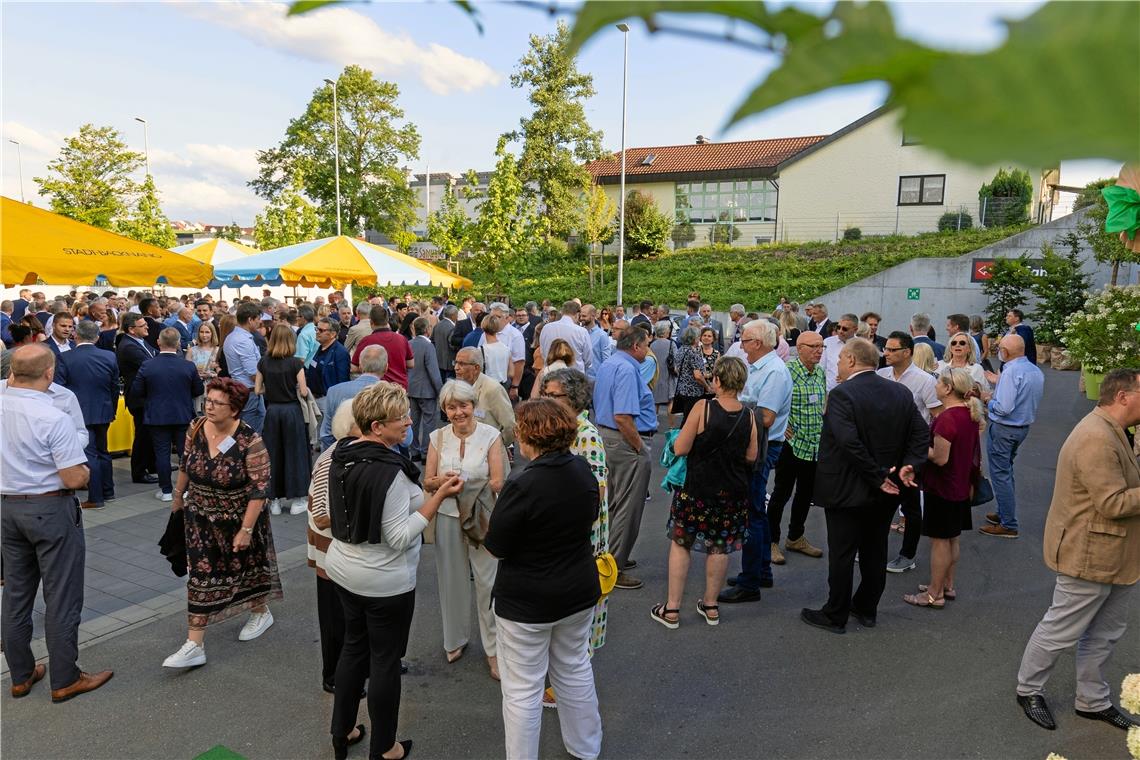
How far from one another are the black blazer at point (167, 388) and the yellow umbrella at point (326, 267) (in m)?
5.40

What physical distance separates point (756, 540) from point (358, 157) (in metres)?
40.7

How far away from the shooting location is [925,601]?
5.20 m

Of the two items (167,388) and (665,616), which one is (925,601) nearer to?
(665,616)

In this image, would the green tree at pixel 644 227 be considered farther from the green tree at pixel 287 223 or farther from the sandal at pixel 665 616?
the sandal at pixel 665 616

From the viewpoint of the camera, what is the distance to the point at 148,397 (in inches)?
287

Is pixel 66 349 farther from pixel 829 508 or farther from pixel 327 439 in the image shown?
pixel 829 508

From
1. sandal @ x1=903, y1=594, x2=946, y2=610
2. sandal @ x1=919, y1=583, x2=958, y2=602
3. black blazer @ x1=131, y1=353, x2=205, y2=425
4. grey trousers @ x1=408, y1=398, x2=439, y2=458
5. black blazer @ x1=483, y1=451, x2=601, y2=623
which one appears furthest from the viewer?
grey trousers @ x1=408, y1=398, x2=439, y2=458

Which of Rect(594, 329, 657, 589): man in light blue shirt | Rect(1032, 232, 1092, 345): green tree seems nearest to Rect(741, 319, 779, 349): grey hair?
Rect(594, 329, 657, 589): man in light blue shirt

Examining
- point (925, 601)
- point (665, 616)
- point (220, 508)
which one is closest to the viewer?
point (220, 508)

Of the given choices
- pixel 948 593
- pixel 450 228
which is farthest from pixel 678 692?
pixel 450 228

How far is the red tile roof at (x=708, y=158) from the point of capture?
3466 centimetres

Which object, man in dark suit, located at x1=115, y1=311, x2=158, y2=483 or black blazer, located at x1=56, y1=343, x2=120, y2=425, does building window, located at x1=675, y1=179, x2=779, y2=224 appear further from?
black blazer, located at x1=56, y1=343, x2=120, y2=425

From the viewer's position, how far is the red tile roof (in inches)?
1364

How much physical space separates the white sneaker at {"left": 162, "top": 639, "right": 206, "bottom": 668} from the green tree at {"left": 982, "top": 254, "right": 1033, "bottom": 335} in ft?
63.7
